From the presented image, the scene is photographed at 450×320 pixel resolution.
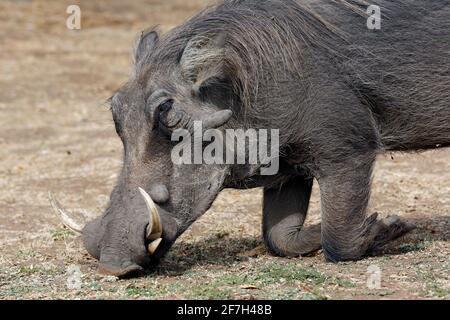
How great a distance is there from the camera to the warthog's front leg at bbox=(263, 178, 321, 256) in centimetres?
494

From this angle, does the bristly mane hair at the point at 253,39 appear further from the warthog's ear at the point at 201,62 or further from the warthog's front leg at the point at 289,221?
the warthog's front leg at the point at 289,221

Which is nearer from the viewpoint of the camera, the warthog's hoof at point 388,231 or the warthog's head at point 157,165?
the warthog's head at point 157,165

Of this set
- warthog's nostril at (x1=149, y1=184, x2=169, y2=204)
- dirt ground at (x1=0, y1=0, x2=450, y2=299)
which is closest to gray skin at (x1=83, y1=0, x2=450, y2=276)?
warthog's nostril at (x1=149, y1=184, x2=169, y2=204)

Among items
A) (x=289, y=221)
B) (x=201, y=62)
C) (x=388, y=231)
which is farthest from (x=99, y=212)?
(x=388, y=231)

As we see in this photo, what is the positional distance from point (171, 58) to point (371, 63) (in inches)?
36.5

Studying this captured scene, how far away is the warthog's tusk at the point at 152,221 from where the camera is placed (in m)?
4.27

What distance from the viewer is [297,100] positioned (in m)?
4.66

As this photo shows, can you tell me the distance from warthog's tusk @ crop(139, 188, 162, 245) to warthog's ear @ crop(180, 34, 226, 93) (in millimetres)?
583

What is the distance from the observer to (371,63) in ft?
15.6

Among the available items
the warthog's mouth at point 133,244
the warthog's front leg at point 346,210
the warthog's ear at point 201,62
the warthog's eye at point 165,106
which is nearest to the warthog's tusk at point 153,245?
the warthog's mouth at point 133,244

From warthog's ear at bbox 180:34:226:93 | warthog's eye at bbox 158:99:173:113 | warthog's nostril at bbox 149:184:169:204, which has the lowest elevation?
warthog's nostril at bbox 149:184:169:204

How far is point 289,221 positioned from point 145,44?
1.12m

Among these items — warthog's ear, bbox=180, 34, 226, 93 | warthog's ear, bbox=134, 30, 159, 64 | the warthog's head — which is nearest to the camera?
the warthog's head

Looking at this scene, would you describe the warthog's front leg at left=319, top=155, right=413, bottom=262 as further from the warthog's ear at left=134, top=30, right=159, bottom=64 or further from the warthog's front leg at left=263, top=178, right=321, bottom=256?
the warthog's ear at left=134, top=30, right=159, bottom=64
